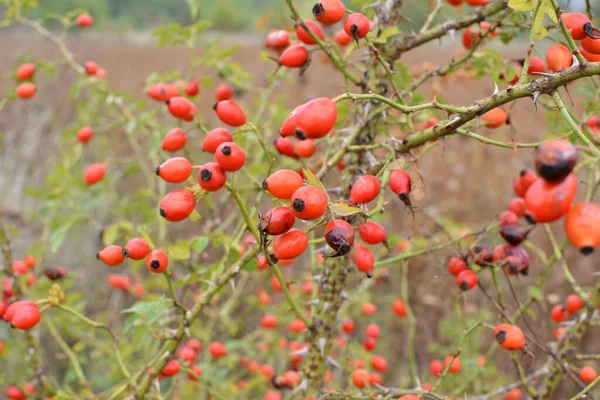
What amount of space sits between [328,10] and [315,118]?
1.39 feet

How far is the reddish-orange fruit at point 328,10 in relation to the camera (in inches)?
53.7

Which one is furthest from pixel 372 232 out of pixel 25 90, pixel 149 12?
pixel 149 12

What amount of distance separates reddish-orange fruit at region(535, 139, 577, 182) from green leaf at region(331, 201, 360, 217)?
401mm

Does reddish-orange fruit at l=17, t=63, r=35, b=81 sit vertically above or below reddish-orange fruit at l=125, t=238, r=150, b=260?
below

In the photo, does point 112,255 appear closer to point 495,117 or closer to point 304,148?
point 304,148

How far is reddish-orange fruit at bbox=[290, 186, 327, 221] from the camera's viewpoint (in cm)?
104

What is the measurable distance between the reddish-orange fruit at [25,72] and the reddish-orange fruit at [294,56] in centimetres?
152

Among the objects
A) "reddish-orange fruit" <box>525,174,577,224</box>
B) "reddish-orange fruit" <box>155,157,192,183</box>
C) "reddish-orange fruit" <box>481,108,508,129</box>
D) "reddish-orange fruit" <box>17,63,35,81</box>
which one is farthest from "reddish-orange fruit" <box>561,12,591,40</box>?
"reddish-orange fruit" <box>17,63,35,81</box>

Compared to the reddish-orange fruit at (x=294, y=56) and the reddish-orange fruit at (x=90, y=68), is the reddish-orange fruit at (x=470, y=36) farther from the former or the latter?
the reddish-orange fruit at (x=90, y=68)

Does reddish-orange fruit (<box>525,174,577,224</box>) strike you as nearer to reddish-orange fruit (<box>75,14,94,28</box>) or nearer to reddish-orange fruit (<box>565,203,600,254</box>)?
reddish-orange fruit (<box>565,203,600,254</box>)

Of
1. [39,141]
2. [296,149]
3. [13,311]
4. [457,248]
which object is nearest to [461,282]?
[457,248]

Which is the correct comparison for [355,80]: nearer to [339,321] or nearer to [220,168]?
[220,168]

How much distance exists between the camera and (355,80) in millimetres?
1712

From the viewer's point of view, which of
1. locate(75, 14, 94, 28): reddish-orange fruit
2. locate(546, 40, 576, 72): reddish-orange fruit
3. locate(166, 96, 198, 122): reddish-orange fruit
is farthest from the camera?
locate(75, 14, 94, 28): reddish-orange fruit
